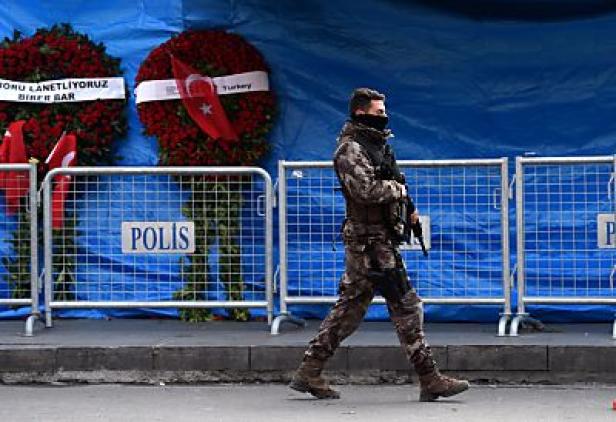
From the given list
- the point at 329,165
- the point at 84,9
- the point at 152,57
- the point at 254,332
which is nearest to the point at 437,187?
the point at 329,165

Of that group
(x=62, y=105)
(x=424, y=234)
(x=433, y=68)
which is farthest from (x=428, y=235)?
(x=62, y=105)

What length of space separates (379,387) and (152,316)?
266 centimetres

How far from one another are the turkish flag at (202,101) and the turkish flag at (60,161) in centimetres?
96

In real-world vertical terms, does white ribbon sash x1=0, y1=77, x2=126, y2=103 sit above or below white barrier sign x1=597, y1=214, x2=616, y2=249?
above

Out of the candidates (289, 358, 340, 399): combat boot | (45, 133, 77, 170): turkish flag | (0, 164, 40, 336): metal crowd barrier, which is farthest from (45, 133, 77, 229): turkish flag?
(289, 358, 340, 399): combat boot

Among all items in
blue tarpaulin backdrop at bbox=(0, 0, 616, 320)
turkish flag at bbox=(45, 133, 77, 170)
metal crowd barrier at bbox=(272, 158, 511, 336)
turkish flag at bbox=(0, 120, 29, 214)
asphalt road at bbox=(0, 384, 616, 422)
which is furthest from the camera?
turkish flag at bbox=(45, 133, 77, 170)

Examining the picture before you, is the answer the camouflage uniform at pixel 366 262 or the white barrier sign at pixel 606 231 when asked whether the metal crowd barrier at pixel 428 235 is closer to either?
the white barrier sign at pixel 606 231

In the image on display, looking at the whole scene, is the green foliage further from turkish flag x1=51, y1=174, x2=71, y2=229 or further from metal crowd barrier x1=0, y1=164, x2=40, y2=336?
metal crowd barrier x1=0, y1=164, x2=40, y2=336

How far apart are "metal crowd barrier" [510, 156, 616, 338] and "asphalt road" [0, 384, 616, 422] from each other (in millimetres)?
1318

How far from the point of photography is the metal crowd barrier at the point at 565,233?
1017 cm

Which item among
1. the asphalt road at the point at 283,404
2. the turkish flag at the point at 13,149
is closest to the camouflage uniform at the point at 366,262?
the asphalt road at the point at 283,404

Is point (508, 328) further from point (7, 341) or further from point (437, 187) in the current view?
point (7, 341)

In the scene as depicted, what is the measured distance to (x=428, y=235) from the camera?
10.5 meters

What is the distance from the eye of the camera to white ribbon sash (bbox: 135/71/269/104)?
11.2 meters
